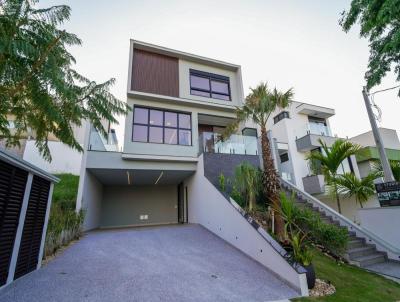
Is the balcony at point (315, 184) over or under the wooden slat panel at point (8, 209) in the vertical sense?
over

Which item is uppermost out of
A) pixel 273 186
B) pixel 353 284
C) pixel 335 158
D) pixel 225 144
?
pixel 225 144

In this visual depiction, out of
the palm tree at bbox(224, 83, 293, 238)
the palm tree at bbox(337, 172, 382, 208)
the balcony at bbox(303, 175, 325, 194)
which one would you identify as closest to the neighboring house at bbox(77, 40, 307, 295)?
the palm tree at bbox(224, 83, 293, 238)

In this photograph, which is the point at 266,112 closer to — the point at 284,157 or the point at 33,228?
the point at 33,228

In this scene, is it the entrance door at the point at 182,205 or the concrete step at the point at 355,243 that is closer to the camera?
the concrete step at the point at 355,243

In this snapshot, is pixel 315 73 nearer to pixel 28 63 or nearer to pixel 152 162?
pixel 152 162

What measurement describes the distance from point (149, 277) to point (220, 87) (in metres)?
12.5

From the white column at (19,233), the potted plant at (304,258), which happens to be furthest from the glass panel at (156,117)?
the potted plant at (304,258)

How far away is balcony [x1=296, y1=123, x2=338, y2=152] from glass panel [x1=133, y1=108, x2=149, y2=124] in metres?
12.3

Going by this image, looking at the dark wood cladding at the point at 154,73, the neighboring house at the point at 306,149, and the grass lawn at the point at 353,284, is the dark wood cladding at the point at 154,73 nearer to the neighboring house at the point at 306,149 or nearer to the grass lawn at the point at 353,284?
the neighboring house at the point at 306,149

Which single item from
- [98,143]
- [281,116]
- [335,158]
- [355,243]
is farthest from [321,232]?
[281,116]

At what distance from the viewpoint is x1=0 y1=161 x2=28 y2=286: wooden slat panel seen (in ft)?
11.4

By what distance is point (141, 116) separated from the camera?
1147 cm

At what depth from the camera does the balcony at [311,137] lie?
15.6 metres

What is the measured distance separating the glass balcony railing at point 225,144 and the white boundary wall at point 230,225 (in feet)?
2.65
